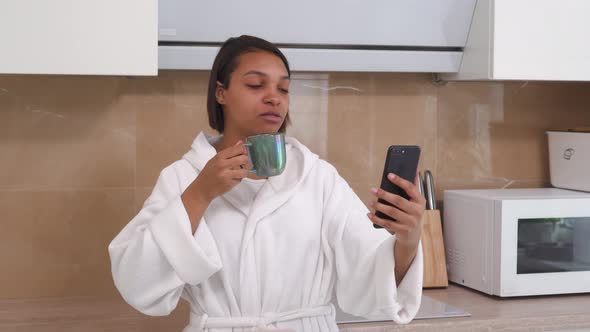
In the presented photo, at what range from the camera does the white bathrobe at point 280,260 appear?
5.30ft

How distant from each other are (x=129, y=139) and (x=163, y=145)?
10cm

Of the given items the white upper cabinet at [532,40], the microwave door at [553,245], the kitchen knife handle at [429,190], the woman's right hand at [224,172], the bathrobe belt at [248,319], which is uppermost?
the white upper cabinet at [532,40]

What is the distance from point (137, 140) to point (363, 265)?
100 cm

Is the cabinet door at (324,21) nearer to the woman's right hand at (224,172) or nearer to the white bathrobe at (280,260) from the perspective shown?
the white bathrobe at (280,260)

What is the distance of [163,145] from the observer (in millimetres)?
2439

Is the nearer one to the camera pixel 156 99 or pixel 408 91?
pixel 156 99

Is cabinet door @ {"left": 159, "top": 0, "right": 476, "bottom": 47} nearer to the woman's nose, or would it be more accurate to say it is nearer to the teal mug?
the woman's nose

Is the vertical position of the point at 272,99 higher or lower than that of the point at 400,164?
higher

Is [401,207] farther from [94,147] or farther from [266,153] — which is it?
[94,147]

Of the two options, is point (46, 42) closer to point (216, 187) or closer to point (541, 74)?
point (216, 187)

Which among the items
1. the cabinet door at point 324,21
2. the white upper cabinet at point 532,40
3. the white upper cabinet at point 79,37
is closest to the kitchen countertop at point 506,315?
the white upper cabinet at point 532,40

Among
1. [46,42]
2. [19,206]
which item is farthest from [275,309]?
[19,206]

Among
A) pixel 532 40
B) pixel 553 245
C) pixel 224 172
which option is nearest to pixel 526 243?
pixel 553 245

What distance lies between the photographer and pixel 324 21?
90.2 inches
